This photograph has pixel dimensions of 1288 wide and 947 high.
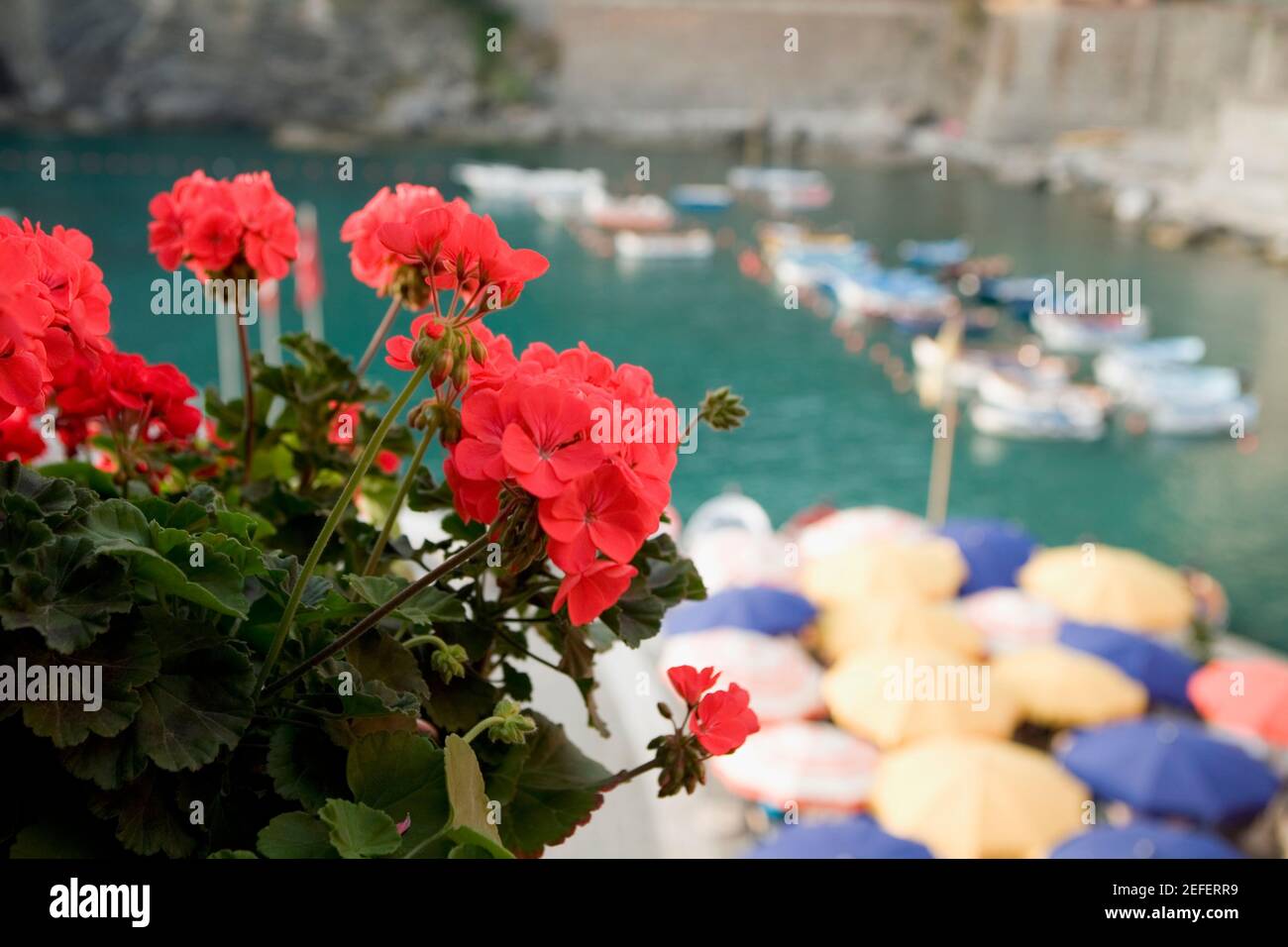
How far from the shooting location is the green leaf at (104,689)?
425 mm

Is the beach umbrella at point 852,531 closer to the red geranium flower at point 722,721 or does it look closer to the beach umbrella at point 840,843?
the beach umbrella at point 840,843

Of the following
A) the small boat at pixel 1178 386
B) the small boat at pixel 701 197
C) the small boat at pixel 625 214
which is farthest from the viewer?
the small boat at pixel 701 197

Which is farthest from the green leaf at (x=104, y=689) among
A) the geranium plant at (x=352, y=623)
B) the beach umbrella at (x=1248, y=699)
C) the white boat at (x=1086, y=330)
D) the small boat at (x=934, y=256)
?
the small boat at (x=934, y=256)

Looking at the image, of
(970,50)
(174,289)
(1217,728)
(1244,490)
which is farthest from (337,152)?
(174,289)

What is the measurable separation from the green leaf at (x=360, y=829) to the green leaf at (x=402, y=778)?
0.03 meters

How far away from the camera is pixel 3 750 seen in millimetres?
465

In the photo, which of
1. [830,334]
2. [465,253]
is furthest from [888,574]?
[830,334]

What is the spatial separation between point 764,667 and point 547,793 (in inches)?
201

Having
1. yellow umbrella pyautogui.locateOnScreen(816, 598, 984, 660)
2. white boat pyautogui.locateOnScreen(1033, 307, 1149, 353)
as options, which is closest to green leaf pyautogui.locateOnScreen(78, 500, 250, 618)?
yellow umbrella pyautogui.locateOnScreen(816, 598, 984, 660)

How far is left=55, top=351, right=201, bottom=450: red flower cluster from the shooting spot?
67cm

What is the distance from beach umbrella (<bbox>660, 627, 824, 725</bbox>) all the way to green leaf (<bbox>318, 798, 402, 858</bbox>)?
487 cm

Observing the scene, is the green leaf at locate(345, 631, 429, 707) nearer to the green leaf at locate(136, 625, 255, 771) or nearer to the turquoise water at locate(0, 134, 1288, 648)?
the green leaf at locate(136, 625, 255, 771)

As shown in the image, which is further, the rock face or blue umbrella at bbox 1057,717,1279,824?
the rock face
